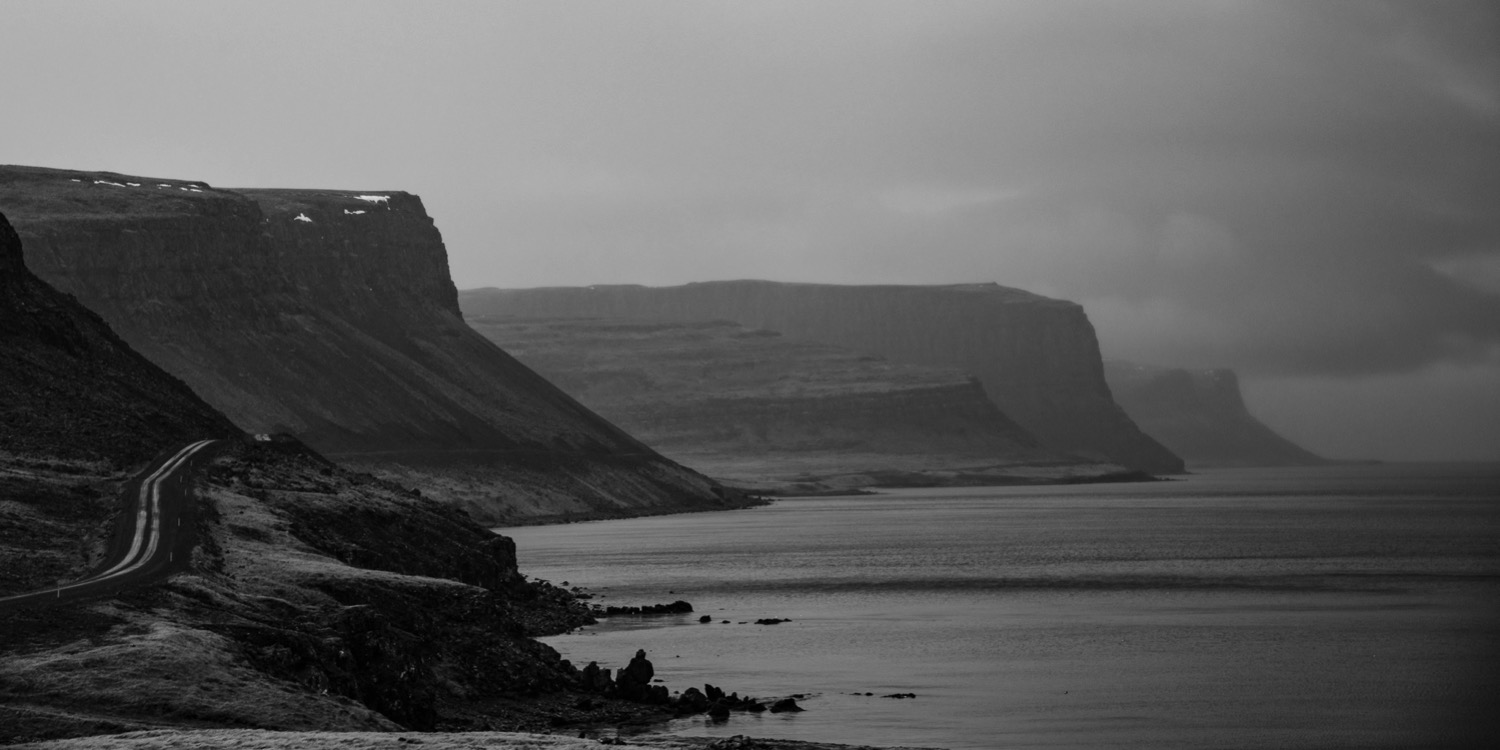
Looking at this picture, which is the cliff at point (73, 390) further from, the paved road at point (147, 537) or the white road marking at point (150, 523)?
the paved road at point (147, 537)

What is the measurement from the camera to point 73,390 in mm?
98500

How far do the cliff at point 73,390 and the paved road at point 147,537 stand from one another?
11.5 ft

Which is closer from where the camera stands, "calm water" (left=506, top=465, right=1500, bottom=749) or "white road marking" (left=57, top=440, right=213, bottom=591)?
"calm water" (left=506, top=465, right=1500, bottom=749)

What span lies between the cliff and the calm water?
27204mm

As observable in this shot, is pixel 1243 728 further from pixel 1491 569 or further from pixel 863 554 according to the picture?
pixel 863 554

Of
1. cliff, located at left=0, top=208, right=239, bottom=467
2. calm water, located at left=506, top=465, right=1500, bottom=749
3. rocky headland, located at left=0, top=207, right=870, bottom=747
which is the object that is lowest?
calm water, located at left=506, top=465, right=1500, bottom=749

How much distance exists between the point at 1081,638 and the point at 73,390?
57.3 meters

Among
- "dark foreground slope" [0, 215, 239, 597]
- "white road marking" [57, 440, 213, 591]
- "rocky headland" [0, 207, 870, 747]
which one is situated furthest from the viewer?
"dark foreground slope" [0, 215, 239, 597]

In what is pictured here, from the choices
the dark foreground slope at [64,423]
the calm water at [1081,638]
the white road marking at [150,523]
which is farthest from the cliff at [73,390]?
the calm water at [1081,638]

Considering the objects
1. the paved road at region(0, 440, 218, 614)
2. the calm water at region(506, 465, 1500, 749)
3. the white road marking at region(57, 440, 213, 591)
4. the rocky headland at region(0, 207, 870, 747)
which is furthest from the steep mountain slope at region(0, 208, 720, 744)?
the calm water at region(506, 465, 1500, 749)

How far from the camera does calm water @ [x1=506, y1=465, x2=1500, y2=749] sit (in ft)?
183

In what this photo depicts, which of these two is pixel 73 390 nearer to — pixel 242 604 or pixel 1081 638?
pixel 242 604

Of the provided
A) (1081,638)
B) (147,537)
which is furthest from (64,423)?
(1081,638)

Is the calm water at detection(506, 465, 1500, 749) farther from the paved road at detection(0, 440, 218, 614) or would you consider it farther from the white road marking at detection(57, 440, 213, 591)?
the white road marking at detection(57, 440, 213, 591)
